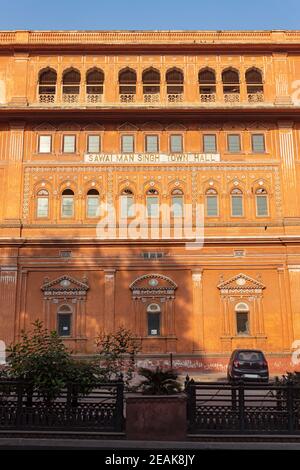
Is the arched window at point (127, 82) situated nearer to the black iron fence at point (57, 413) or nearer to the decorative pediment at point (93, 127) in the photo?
the decorative pediment at point (93, 127)

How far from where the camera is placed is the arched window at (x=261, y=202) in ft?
90.0

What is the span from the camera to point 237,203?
27.7m

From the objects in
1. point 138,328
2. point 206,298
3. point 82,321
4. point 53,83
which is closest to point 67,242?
point 82,321

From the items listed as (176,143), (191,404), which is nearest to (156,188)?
(176,143)

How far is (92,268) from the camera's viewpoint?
87.7 feet

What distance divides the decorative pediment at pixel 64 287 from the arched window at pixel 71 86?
10.1 metres

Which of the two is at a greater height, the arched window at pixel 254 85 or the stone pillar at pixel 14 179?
the arched window at pixel 254 85

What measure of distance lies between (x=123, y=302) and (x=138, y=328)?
5.05 feet

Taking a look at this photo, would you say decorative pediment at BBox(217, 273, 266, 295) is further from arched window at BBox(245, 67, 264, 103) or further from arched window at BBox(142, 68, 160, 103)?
arched window at BBox(142, 68, 160, 103)

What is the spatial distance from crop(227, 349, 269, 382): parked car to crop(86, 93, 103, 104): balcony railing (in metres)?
16.0

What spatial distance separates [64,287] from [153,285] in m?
4.63

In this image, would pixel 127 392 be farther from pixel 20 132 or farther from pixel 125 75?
pixel 125 75

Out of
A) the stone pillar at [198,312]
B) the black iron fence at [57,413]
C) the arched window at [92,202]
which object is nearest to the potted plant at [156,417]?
the black iron fence at [57,413]

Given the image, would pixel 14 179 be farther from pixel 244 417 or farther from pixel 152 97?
pixel 244 417
